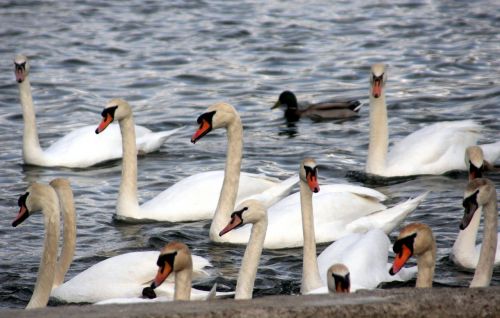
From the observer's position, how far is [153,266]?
7.81m

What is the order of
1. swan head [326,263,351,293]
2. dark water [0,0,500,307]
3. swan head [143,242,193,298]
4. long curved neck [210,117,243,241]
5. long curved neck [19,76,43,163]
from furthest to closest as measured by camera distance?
1. long curved neck [19,76,43,163]
2. dark water [0,0,500,307]
3. long curved neck [210,117,243,241]
4. swan head [143,242,193,298]
5. swan head [326,263,351,293]

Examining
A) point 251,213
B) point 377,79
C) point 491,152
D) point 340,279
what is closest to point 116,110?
point 377,79

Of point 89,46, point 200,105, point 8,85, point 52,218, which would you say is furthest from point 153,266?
point 89,46

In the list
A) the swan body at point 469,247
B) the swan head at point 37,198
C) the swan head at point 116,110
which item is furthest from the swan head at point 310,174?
the swan head at point 116,110

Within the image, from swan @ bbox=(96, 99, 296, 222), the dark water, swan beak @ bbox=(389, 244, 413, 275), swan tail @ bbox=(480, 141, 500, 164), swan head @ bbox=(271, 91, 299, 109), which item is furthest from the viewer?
swan head @ bbox=(271, 91, 299, 109)

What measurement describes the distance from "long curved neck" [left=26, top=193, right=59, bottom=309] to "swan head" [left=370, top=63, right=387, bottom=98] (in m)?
4.76

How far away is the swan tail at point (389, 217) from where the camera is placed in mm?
9383

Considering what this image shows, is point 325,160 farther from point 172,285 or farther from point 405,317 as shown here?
point 405,317

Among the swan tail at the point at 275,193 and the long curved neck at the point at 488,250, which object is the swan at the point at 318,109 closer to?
the swan tail at the point at 275,193

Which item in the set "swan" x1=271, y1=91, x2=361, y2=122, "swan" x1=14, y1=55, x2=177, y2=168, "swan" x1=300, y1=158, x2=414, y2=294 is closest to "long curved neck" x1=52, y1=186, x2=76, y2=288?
"swan" x1=300, y1=158, x2=414, y2=294

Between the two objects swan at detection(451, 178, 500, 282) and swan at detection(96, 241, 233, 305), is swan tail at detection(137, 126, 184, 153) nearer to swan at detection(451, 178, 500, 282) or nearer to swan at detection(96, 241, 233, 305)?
swan at detection(451, 178, 500, 282)

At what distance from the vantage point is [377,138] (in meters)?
11.7

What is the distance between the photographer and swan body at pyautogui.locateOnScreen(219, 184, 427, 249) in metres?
9.44

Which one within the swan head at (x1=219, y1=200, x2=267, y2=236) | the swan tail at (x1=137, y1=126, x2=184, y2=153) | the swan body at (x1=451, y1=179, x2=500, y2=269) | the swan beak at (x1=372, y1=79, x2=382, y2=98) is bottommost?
the swan body at (x1=451, y1=179, x2=500, y2=269)
